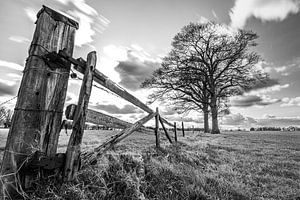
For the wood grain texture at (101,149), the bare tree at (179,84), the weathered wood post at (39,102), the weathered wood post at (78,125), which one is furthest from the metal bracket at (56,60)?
the bare tree at (179,84)

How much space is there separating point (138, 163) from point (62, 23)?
2615 mm

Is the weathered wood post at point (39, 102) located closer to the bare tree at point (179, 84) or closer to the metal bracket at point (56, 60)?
the metal bracket at point (56, 60)

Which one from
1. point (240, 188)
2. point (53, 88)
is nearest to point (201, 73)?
point (240, 188)

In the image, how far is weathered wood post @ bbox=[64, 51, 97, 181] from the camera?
2.13m

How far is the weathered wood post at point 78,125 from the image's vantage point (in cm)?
213

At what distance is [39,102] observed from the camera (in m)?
2.15

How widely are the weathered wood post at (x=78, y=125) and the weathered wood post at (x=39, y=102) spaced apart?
270 mm

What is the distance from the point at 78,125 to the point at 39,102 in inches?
23.3

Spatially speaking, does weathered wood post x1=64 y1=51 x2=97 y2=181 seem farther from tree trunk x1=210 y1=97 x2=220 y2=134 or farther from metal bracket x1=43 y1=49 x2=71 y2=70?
tree trunk x1=210 y1=97 x2=220 y2=134

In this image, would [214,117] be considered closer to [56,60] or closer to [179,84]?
[179,84]

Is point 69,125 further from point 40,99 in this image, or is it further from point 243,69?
point 243,69

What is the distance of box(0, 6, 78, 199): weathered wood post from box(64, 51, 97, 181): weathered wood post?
270 millimetres

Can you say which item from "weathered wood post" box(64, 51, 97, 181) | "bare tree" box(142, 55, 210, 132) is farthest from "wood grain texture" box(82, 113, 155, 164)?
"bare tree" box(142, 55, 210, 132)

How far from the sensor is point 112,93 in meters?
3.12
